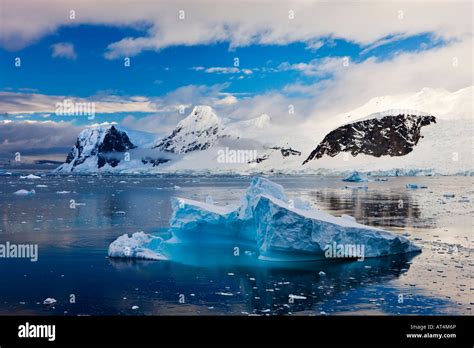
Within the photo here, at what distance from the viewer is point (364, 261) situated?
15734mm

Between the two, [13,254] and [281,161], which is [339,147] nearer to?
[281,161]

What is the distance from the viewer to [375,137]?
12088 centimetres

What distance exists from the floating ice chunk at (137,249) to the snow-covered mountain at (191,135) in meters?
157

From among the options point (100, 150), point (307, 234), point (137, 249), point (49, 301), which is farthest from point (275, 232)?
point (100, 150)

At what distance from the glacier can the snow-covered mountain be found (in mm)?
155610

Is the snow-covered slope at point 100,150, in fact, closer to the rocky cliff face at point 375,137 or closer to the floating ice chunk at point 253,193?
the rocky cliff face at point 375,137

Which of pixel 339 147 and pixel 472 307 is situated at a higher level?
pixel 339 147

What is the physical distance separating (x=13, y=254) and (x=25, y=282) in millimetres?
3961

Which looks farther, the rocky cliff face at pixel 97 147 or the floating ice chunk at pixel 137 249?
Result: the rocky cliff face at pixel 97 147

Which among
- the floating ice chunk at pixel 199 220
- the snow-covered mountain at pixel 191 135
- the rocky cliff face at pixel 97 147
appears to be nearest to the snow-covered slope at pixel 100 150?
the rocky cliff face at pixel 97 147

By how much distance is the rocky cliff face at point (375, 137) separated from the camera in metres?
112

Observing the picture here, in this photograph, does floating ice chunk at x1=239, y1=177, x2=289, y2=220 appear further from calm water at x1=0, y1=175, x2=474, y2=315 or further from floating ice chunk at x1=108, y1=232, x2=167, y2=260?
floating ice chunk at x1=108, y1=232, x2=167, y2=260
